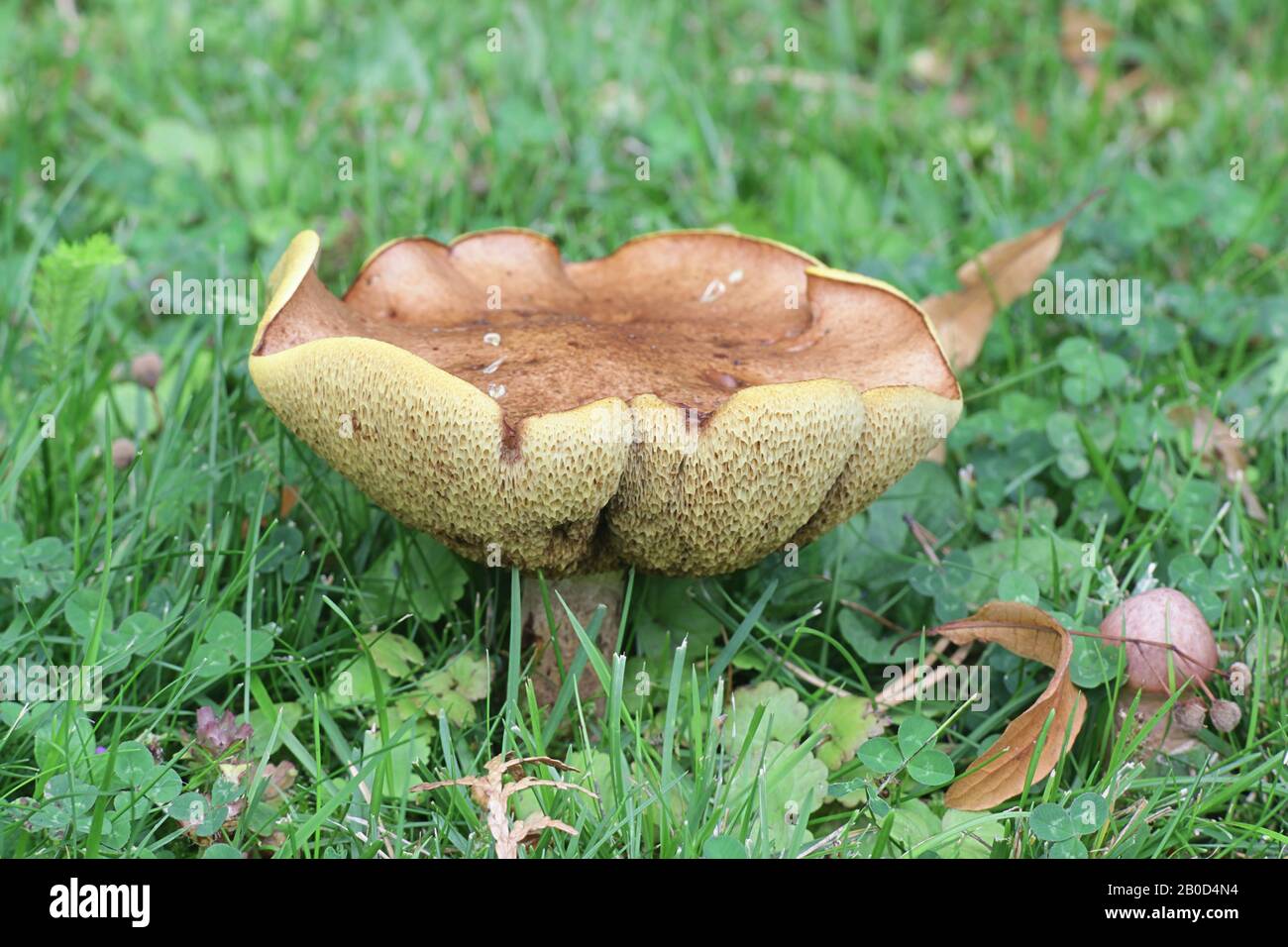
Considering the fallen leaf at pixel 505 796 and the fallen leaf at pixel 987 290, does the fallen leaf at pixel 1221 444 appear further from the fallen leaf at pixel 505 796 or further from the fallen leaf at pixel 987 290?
the fallen leaf at pixel 505 796

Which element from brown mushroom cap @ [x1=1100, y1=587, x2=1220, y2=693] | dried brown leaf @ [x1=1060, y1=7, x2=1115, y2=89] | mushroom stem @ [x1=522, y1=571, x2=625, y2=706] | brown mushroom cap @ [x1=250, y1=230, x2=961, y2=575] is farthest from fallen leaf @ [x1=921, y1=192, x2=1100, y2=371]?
dried brown leaf @ [x1=1060, y1=7, x2=1115, y2=89]

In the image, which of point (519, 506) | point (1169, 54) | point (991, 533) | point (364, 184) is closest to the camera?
point (519, 506)

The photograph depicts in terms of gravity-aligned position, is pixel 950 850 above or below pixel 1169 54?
below

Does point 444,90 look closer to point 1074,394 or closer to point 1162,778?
point 1074,394

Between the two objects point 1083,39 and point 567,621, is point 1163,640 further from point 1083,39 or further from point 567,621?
point 1083,39

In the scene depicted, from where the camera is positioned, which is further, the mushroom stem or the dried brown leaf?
the dried brown leaf

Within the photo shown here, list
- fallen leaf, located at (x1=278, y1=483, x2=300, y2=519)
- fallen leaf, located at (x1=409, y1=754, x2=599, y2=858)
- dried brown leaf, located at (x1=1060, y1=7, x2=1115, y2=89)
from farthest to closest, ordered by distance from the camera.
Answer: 1. dried brown leaf, located at (x1=1060, y1=7, x2=1115, y2=89)
2. fallen leaf, located at (x1=278, y1=483, x2=300, y2=519)
3. fallen leaf, located at (x1=409, y1=754, x2=599, y2=858)

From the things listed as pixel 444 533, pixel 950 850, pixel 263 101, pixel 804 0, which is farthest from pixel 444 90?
pixel 950 850

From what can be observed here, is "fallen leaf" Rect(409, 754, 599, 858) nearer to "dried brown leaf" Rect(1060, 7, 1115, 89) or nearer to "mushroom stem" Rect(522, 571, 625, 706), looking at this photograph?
"mushroom stem" Rect(522, 571, 625, 706)
